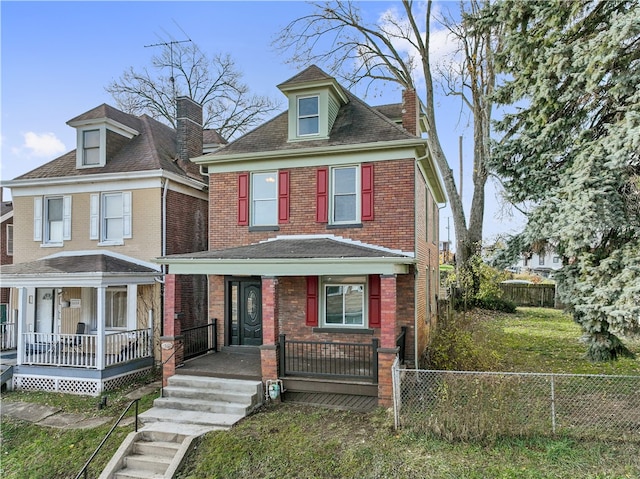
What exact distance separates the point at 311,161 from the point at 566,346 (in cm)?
1091

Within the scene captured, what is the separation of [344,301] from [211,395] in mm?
3973

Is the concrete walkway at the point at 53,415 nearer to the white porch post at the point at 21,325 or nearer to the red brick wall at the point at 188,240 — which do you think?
the white porch post at the point at 21,325

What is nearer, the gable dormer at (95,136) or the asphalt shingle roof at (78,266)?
the asphalt shingle roof at (78,266)

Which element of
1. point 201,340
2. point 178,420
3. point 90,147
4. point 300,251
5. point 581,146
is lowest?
point 178,420

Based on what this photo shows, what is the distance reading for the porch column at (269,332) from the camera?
355 inches

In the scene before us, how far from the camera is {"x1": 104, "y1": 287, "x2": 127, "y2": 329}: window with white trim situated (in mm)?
13078

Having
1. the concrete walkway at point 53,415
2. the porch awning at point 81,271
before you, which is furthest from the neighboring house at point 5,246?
the concrete walkway at point 53,415

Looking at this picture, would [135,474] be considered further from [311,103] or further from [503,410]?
[311,103]

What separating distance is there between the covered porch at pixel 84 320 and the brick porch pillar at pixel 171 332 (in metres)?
2.16

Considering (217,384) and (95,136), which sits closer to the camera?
(217,384)

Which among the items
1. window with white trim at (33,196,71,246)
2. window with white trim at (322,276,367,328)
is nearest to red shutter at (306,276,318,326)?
window with white trim at (322,276,367,328)

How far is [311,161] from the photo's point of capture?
11.1m

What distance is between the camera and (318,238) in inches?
430

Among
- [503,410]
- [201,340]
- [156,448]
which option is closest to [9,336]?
[201,340]
